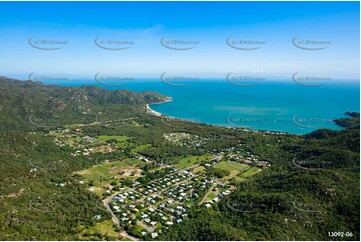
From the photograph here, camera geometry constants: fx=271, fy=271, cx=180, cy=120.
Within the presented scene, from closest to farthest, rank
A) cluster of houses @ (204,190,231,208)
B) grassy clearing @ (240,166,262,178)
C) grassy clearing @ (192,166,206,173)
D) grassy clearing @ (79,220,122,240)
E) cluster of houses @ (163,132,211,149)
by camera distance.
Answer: grassy clearing @ (79,220,122,240)
cluster of houses @ (204,190,231,208)
grassy clearing @ (240,166,262,178)
grassy clearing @ (192,166,206,173)
cluster of houses @ (163,132,211,149)

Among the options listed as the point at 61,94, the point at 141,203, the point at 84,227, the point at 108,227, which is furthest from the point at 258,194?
the point at 61,94

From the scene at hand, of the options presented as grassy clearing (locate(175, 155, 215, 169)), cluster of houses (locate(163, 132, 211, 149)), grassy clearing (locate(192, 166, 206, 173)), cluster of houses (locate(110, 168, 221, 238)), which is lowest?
cluster of houses (locate(110, 168, 221, 238))

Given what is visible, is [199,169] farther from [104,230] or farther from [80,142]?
[80,142]

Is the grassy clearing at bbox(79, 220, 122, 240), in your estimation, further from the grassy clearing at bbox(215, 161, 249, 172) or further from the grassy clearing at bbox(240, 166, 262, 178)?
the grassy clearing at bbox(215, 161, 249, 172)

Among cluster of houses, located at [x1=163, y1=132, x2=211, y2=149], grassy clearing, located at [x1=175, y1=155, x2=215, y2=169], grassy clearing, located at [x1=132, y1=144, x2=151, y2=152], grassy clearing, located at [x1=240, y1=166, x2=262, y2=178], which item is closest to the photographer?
grassy clearing, located at [x1=240, y1=166, x2=262, y2=178]

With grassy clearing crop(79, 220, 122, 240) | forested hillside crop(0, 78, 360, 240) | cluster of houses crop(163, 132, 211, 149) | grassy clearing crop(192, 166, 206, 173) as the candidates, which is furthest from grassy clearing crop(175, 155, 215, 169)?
grassy clearing crop(79, 220, 122, 240)

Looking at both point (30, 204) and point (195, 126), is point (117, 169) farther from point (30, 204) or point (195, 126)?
point (195, 126)

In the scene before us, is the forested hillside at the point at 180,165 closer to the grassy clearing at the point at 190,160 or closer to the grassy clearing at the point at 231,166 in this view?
the grassy clearing at the point at 190,160

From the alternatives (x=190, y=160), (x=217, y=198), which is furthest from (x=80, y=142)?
(x=217, y=198)

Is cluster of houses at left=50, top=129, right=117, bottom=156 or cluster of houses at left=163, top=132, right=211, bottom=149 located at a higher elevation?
cluster of houses at left=163, top=132, right=211, bottom=149
